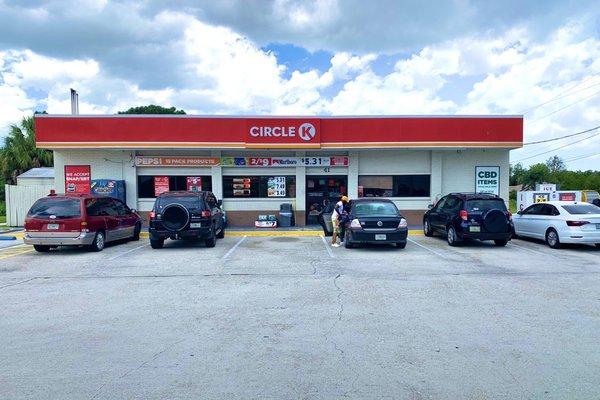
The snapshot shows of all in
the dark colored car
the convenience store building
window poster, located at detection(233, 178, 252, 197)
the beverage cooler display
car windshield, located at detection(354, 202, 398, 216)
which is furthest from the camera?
window poster, located at detection(233, 178, 252, 197)

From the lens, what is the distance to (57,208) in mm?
12602

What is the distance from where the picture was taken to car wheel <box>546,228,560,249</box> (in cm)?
1362

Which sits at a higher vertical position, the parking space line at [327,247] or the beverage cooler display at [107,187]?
the beverage cooler display at [107,187]

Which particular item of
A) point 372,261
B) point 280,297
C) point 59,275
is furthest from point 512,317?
point 59,275

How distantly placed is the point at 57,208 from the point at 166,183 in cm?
780

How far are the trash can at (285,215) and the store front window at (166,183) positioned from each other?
3539 millimetres

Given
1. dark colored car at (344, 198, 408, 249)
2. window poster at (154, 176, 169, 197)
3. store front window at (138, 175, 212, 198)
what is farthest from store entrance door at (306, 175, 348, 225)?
dark colored car at (344, 198, 408, 249)

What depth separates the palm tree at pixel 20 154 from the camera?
31.3 metres

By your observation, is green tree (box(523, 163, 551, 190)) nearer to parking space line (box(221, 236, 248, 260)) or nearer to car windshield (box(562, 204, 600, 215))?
car windshield (box(562, 204, 600, 215))

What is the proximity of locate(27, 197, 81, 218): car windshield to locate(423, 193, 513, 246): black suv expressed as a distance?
11239 millimetres

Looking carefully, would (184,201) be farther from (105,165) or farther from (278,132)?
(105,165)

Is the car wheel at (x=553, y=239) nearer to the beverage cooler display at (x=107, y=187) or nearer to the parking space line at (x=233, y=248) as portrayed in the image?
the parking space line at (x=233, y=248)

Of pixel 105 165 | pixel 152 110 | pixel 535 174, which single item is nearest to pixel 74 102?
pixel 105 165

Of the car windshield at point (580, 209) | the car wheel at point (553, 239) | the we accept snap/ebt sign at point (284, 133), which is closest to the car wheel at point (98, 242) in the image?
the we accept snap/ebt sign at point (284, 133)
